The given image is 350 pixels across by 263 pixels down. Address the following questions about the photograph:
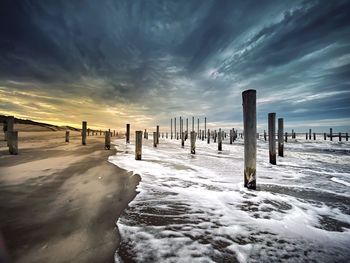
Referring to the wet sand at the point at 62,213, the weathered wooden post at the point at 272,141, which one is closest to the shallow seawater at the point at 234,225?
the wet sand at the point at 62,213

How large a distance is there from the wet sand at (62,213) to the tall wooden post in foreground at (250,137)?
2.77m

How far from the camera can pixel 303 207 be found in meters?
3.36

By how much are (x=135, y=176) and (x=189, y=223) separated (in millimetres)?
2771

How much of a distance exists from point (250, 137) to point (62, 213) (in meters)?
4.07

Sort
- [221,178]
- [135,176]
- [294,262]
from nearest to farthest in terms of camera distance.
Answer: [294,262] → [135,176] → [221,178]

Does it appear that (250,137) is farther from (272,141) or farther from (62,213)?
(272,141)

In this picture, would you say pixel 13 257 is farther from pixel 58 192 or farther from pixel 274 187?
pixel 274 187

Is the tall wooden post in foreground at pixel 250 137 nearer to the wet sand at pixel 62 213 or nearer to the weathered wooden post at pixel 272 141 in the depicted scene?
the wet sand at pixel 62 213

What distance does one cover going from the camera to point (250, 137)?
4.47 metres

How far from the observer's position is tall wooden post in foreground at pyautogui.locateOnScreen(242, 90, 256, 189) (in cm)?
445

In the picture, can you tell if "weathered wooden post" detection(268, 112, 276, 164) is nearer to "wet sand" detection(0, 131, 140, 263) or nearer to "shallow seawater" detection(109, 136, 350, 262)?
"shallow seawater" detection(109, 136, 350, 262)

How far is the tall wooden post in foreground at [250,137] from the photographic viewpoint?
14.6ft

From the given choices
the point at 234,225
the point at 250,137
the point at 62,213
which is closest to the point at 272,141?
the point at 250,137

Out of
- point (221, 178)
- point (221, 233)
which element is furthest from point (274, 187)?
point (221, 233)
